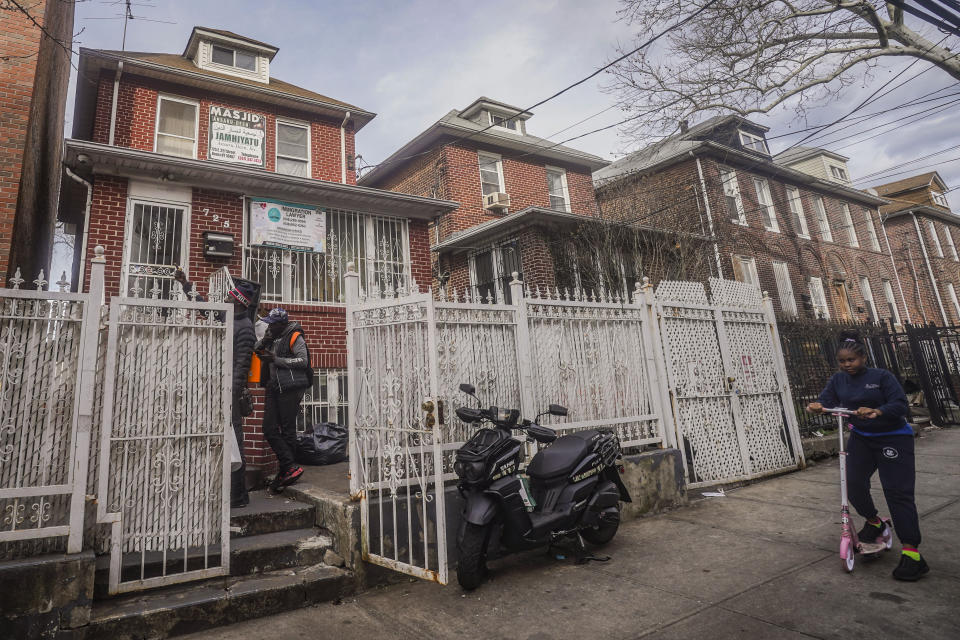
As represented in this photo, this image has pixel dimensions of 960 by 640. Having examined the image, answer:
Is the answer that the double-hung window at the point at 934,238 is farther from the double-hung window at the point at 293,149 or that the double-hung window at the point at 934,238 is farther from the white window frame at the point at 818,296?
the double-hung window at the point at 293,149

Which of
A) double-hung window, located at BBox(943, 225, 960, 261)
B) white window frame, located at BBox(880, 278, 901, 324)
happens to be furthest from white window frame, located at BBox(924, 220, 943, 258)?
white window frame, located at BBox(880, 278, 901, 324)

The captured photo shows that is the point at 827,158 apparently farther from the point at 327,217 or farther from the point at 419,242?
the point at 327,217

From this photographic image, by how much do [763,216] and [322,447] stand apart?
18.3 meters

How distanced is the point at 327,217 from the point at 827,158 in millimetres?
24817

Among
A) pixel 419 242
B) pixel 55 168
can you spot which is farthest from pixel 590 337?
pixel 55 168

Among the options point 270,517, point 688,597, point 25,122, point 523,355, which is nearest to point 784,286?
point 523,355

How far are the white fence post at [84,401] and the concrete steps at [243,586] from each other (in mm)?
395

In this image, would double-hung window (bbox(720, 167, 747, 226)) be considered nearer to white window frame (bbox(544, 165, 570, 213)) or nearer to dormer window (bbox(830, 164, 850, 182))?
white window frame (bbox(544, 165, 570, 213))

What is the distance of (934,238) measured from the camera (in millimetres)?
25453

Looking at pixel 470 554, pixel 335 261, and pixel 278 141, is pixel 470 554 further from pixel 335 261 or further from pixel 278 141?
pixel 278 141

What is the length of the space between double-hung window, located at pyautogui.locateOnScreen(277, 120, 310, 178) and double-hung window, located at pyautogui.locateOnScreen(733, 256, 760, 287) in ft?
44.4

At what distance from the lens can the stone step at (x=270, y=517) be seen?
4.04m

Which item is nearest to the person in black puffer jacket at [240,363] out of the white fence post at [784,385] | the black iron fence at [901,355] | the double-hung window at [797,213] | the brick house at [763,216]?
the white fence post at [784,385]

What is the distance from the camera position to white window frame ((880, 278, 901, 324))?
875 inches
